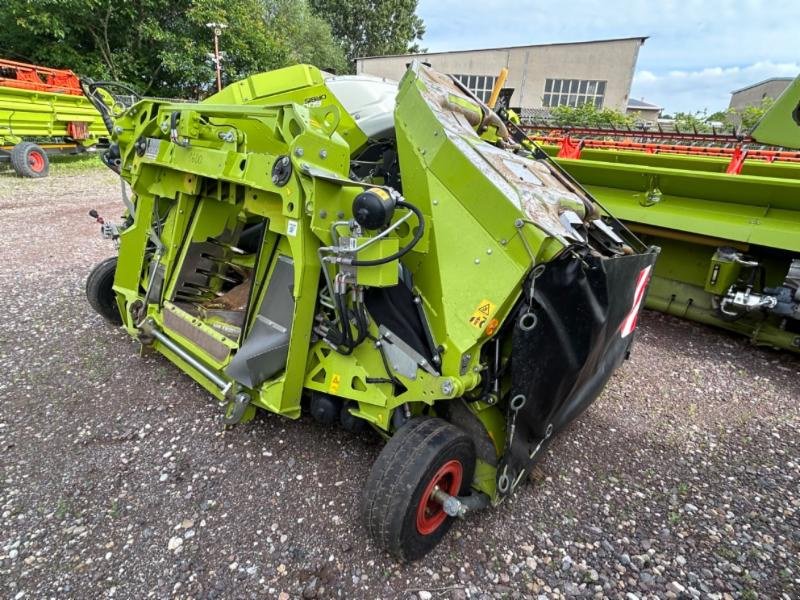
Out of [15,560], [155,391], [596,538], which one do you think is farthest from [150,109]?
[596,538]

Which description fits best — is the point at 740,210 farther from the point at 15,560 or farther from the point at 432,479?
the point at 15,560

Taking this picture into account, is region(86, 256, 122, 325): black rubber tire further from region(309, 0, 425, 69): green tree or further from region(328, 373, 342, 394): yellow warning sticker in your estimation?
region(309, 0, 425, 69): green tree

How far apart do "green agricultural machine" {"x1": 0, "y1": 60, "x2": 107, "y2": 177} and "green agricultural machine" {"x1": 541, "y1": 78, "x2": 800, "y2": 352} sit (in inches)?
417

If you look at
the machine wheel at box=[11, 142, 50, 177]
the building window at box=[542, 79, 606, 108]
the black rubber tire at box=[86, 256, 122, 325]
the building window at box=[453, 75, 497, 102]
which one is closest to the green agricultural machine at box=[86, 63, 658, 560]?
the black rubber tire at box=[86, 256, 122, 325]

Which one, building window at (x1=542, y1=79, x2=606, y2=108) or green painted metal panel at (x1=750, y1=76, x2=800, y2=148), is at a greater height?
building window at (x1=542, y1=79, x2=606, y2=108)

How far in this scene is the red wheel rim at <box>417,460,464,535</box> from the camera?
189 centimetres

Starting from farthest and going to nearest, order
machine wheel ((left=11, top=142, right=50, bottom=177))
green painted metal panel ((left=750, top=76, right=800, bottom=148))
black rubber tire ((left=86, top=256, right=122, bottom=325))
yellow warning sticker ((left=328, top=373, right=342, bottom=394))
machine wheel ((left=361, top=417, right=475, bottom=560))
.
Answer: machine wheel ((left=11, top=142, right=50, bottom=177)) → black rubber tire ((left=86, top=256, right=122, bottom=325)) → yellow warning sticker ((left=328, top=373, right=342, bottom=394)) → machine wheel ((left=361, top=417, right=475, bottom=560)) → green painted metal panel ((left=750, top=76, right=800, bottom=148))

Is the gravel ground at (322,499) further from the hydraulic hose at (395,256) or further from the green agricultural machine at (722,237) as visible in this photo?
the hydraulic hose at (395,256)

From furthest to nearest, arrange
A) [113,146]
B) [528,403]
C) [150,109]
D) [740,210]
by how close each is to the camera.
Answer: [740,210], [113,146], [150,109], [528,403]

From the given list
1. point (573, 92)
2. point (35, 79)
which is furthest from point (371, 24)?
point (35, 79)

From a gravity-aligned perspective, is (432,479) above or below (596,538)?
above

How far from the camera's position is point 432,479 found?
188 centimetres

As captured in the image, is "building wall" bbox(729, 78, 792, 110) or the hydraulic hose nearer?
the hydraulic hose

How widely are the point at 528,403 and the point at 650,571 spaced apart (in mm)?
910
